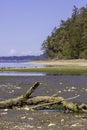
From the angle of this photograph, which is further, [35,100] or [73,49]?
[73,49]

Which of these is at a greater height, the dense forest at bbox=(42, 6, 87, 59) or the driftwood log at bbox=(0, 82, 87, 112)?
the dense forest at bbox=(42, 6, 87, 59)

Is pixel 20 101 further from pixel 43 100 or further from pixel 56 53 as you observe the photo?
pixel 56 53

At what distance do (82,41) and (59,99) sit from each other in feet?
379

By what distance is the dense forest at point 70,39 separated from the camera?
13750 centimetres

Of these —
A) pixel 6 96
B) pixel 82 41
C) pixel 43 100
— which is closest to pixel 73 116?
pixel 43 100

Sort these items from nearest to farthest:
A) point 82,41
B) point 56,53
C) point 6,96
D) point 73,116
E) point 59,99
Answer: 1. point 73,116
2. point 59,99
3. point 6,96
4. point 82,41
5. point 56,53

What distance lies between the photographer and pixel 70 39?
143000 millimetres

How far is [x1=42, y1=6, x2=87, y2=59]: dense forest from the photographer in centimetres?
13750

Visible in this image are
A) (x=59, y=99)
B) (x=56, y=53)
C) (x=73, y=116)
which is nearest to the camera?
(x=73, y=116)

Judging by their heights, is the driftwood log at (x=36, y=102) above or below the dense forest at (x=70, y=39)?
below

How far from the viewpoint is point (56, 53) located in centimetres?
15800

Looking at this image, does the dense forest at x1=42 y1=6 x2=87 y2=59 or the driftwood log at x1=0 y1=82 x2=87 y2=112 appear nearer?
the driftwood log at x1=0 y1=82 x2=87 y2=112

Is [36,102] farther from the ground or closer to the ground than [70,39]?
closer to the ground

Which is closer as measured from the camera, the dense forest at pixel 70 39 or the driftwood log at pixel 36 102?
the driftwood log at pixel 36 102
